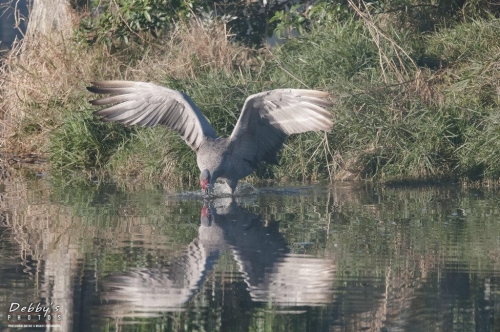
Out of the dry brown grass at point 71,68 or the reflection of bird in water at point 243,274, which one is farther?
the dry brown grass at point 71,68

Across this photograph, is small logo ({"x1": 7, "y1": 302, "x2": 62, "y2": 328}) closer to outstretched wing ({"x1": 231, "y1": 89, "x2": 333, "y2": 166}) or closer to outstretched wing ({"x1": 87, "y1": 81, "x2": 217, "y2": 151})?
outstretched wing ({"x1": 231, "y1": 89, "x2": 333, "y2": 166})

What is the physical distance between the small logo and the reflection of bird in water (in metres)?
0.30

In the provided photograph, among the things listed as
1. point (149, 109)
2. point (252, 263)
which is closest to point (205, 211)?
point (149, 109)

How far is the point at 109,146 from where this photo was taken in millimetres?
11711

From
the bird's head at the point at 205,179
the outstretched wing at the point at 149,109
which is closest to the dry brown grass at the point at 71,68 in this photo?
the outstretched wing at the point at 149,109

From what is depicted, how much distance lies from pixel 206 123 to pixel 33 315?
467 cm

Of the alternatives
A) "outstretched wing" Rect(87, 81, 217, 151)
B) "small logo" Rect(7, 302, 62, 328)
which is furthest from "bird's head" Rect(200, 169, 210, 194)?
"small logo" Rect(7, 302, 62, 328)

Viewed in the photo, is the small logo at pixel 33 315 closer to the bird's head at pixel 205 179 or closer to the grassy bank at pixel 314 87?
the bird's head at pixel 205 179

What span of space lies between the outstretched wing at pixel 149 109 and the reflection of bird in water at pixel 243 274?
232cm

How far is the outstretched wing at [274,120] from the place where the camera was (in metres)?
8.86

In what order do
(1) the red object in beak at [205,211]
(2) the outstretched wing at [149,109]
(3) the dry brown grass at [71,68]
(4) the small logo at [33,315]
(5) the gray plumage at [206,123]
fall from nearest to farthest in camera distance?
(4) the small logo at [33,315]
(1) the red object in beak at [205,211]
(5) the gray plumage at [206,123]
(2) the outstretched wing at [149,109]
(3) the dry brown grass at [71,68]

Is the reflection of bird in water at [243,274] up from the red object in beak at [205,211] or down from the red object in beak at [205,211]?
down

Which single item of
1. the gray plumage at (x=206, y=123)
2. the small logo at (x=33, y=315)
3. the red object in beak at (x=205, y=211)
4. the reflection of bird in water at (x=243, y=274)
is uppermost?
the gray plumage at (x=206, y=123)

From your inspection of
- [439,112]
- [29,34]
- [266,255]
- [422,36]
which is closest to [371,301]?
[266,255]
